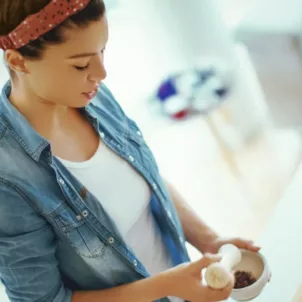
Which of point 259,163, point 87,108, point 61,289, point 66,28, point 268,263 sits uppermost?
point 66,28

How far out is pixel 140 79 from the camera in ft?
7.86

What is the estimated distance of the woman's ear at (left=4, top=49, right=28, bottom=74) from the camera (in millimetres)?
699

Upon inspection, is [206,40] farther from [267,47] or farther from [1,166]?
[1,166]

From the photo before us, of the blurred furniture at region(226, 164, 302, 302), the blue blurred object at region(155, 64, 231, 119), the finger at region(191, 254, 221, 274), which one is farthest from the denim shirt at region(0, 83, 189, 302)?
the blue blurred object at region(155, 64, 231, 119)

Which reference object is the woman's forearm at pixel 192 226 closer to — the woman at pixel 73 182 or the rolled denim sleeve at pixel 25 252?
the woman at pixel 73 182

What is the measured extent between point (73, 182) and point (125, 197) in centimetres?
10

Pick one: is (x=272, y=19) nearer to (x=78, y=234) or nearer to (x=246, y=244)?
(x=246, y=244)

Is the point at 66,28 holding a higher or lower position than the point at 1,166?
higher

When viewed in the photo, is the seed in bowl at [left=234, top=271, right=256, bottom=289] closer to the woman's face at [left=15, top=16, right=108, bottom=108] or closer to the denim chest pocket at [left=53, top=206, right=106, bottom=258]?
the denim chest pocket at [left=53, top=206, right=106, bottom=258]

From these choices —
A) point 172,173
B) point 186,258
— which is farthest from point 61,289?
point 172,173

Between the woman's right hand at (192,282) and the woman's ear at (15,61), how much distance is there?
Result: 356mm

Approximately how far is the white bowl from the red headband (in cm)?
46

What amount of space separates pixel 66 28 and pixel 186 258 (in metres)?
0.50

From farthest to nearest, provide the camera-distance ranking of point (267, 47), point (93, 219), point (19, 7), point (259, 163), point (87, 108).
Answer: point (259, 163) < point (267, 47) < point (87, 108) < point (93, 219) < point (19, 7)
